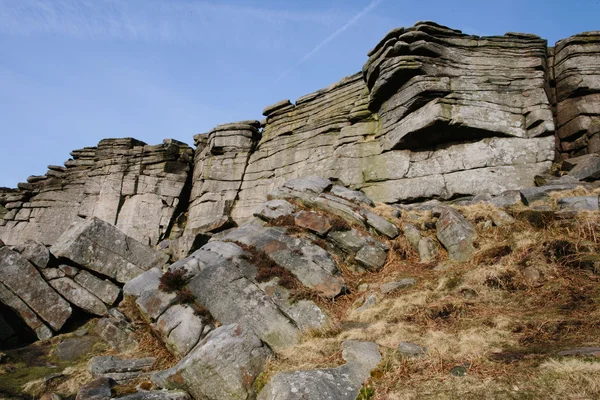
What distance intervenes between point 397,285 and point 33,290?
1447 cm

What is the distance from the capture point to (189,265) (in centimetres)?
1244

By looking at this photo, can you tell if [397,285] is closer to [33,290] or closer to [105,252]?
[105,252]

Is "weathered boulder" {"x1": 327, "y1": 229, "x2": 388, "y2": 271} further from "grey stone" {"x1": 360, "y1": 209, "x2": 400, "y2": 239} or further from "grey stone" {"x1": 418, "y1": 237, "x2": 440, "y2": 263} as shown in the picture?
"grey stone" {"x1": 418, "y1": 237, "x2": 440, "y2": 263}

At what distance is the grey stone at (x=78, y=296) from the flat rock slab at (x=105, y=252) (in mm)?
911

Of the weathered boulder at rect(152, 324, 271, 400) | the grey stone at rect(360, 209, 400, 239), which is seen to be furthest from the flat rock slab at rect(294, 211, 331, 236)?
the weathered boulder at rect(152, 324, 271, 400)

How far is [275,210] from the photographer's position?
1576 cm

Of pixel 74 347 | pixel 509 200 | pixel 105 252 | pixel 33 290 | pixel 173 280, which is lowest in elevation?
pixel 74 347

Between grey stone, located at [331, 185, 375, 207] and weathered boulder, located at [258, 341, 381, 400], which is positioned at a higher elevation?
grey stone, located at [331, 185, 375, 207]

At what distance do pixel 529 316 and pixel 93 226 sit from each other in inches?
662

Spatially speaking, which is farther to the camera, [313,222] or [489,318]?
[313,222]

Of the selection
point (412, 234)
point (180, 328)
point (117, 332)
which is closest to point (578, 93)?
point (412, 234)

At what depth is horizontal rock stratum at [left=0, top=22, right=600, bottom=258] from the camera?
2023cm

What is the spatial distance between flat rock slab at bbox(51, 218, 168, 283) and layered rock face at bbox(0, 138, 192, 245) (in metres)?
13.9

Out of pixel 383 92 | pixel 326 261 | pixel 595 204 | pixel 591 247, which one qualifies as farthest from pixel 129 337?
pixel 383 92
